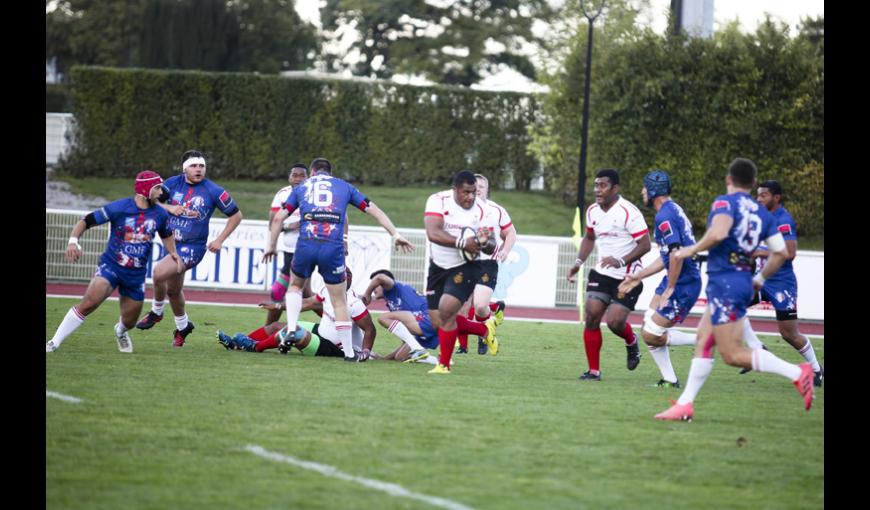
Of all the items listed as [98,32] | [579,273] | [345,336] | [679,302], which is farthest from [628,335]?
[98,32]

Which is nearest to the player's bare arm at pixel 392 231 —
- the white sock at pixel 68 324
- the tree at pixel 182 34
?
the white sock at pixel 68 324

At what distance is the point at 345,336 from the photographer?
12.8 meters

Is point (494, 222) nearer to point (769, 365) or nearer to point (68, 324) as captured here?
point (769, 365)

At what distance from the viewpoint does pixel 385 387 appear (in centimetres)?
1051

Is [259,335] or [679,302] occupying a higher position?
[679,302]

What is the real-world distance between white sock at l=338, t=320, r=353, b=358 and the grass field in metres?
0.26

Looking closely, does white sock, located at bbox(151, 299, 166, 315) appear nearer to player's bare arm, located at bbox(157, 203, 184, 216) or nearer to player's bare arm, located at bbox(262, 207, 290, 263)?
player's bare arm, located at bbox(157, 203, 184, 216)

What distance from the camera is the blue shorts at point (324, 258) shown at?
12.5 metres

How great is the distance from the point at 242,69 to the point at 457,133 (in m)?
19.5

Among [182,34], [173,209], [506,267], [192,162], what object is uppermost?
[182,34]

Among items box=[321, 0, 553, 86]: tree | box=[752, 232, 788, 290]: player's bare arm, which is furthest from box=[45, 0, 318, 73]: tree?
box=[752, 232, 788, 290]: player's bare arm

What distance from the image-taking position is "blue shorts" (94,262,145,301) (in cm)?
1208

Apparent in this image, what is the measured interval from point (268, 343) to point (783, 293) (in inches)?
228
